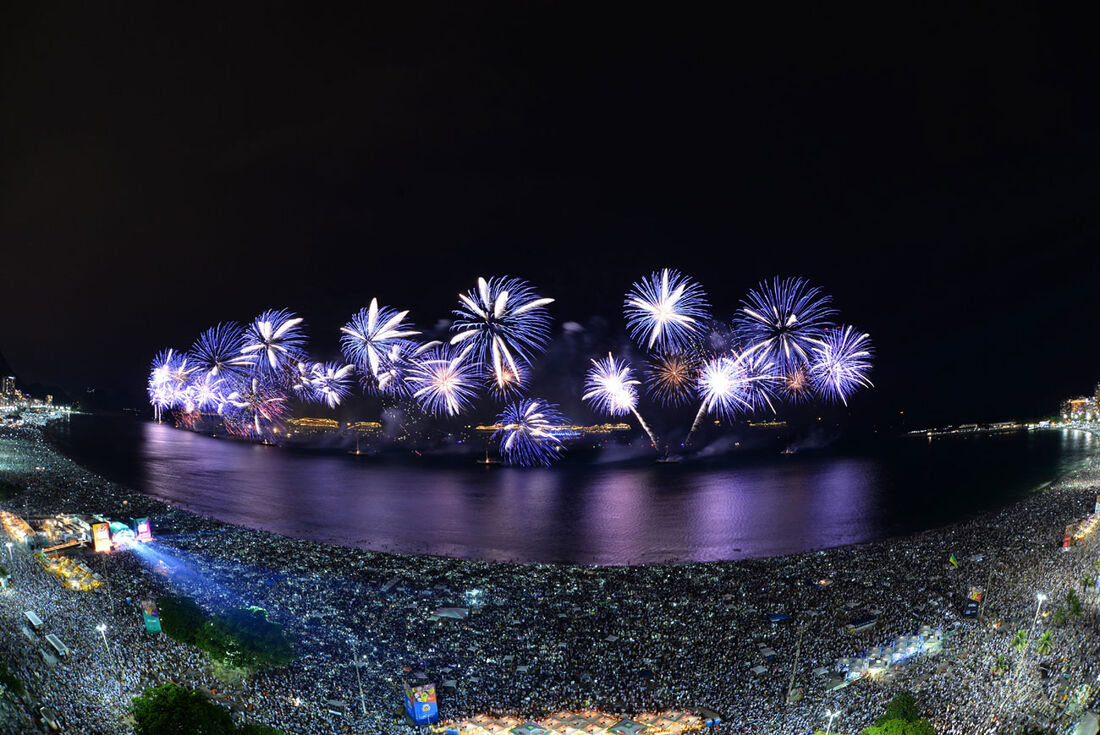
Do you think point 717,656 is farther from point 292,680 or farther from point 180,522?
point 180,522

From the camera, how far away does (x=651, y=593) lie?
63.5 feet

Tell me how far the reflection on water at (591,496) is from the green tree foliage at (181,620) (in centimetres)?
1275

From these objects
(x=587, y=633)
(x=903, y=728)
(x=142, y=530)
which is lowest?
(x=587, y=633)

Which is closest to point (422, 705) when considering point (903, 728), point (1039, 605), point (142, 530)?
point (903, 728)

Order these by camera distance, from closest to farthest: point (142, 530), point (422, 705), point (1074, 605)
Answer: point (422, 705)
point (1074, 605)
point (142, 530)

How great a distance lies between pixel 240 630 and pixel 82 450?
57.8 meters

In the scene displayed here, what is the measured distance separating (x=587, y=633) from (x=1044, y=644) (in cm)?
877

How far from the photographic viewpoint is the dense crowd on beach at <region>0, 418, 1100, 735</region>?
11281 mm

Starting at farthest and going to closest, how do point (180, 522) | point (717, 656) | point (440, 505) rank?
1. point (440, 505)
2. point (180, 522)
3. point (717, 656)

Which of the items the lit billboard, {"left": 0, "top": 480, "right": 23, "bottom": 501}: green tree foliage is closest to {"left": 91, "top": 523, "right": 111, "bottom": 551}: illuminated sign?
{"left": 0, "top": 480, "right": 23, "bottom": 501}: green tree foliage

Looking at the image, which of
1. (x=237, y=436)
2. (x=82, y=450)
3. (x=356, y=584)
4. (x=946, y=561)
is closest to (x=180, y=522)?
(x=356, y=584)

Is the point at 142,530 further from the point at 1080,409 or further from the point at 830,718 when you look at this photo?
the point at 1080,409

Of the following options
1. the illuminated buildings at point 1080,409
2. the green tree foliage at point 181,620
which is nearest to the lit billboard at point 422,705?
the green tree foliage at point 181,620

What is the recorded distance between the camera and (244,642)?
1373cm
